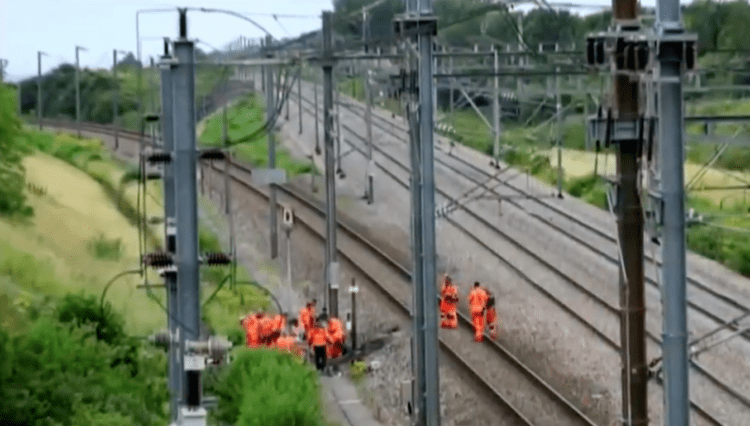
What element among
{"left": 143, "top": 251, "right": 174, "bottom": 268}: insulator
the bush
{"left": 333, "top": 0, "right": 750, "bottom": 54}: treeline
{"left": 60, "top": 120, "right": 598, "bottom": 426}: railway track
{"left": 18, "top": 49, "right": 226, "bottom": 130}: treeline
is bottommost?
{"left": 60, "top": 120, "right": 598, "bottom": 426}: railway track

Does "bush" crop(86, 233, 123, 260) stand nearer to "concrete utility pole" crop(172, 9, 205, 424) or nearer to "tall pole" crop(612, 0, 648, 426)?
"tall pole" crop(612, 0, 648, 426)

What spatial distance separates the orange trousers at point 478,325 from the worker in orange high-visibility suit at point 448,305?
0.63 metres

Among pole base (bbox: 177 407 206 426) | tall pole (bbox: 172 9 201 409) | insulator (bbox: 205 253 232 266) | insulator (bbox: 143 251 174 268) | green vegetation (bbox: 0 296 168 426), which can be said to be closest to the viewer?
pole base (bbox: 177 407 206 426)

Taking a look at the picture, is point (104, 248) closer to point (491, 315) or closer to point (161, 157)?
point (491, 315)

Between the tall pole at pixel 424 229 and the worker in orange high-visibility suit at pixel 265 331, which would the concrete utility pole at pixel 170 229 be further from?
the worker in orange high-visibility suit at pixel 265 331

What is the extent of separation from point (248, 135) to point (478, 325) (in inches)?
598

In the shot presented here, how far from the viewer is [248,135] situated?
4188 cm

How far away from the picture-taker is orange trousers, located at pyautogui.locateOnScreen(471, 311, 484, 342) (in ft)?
90.2

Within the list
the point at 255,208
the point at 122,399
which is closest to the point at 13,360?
the point at 122,399

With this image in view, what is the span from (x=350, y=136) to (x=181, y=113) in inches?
1537

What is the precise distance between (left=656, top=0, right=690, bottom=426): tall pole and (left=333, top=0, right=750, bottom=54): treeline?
124 ft

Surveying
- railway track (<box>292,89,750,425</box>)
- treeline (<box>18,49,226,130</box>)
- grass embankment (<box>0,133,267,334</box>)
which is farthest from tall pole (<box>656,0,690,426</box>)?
treeline (<box>18,49,226,130</box>)

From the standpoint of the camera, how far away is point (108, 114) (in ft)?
211

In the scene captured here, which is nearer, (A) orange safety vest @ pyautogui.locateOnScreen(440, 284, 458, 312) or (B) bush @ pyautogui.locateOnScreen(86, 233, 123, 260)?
(A) orange safety vest @ pyautogui.locateOnScreen(440, 284, 458, 312)
